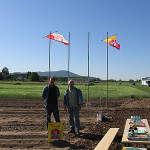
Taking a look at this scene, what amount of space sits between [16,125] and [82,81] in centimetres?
555

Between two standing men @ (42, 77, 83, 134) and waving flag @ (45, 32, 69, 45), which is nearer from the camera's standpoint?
two standing men @ (42, 77, 83, 134)

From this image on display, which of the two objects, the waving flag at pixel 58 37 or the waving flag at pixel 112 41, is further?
the waving flag at pixel 112 41

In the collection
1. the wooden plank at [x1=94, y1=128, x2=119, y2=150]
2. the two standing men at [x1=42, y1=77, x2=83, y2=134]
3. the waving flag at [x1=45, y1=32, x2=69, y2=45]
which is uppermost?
the waving flag at [x1=45, y1=32, x2=69, y2=45]

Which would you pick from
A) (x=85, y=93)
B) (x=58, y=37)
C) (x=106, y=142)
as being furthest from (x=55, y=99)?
(x=85, y=93)

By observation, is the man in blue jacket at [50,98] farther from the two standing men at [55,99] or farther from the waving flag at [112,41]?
the waving flag at [112,41]

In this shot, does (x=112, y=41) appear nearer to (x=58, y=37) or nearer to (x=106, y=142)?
(x=58, y=37)

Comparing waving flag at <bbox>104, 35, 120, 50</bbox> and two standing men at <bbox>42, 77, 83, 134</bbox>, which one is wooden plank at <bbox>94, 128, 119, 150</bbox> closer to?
two standing men at <bbox>42, 77, 83, 134</bbox>

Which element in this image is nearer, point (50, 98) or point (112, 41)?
point (50, 98)

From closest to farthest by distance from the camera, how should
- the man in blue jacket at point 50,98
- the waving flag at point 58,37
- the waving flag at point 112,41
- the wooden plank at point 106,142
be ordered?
the wooden plank at point 106,142 < the man in blue jacket at point 50,98 < the waving flag at point 58,37 < the waving flag at point 112,41

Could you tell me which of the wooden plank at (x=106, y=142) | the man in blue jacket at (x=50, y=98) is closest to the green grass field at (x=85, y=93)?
the man in blue jacket at (x=50, y=98)

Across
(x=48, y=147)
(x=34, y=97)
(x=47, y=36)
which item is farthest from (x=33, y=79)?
(x=48, y=147)

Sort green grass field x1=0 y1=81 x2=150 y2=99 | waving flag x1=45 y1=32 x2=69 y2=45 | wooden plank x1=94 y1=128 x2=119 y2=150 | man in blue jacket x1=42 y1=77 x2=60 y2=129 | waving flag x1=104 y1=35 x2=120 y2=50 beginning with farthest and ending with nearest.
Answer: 1. green grass field x1=0 y1=81 x2=150 y2=99
2. waving flag x1=104 y1=35 x2=120 y2=50
3. waving flag x1=45 y1=32 x2=69 y2=45
4. man in blue jacket x1=42 y1=77 x2=60 y2=129
5. wooden plank x1=94 y1=128 x2=119 y2=150

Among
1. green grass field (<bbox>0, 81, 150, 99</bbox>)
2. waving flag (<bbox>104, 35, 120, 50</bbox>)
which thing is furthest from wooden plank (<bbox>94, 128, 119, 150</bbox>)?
green grass field (<bbox>0, 81, 150, 99</bbox>)

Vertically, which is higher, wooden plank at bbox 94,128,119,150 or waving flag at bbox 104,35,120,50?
waving flag at bbox 104,35,120,50
